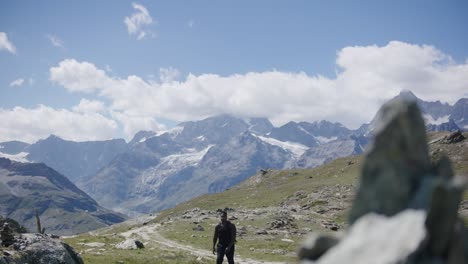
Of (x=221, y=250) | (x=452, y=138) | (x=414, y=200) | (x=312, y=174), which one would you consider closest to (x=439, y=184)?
(x=414, y=200)

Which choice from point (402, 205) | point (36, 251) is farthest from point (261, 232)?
point (402, 205)

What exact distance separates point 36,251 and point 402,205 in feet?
66.9

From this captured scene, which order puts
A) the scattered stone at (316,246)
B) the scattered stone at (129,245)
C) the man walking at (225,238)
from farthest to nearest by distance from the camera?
the scattered stone at (129,245)
the man walking at (225,238)
the scattered stone at (316,246)

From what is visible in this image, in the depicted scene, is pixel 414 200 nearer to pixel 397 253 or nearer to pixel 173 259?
pixel 397 253

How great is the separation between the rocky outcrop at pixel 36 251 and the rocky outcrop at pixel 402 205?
17.9m

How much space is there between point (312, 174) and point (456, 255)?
184m

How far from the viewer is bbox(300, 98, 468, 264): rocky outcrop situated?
748cm

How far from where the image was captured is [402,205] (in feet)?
26.6

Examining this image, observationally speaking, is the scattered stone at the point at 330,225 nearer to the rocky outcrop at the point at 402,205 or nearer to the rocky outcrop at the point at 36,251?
the rocky outcrop at the point at 36,251

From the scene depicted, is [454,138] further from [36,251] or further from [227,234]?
[36,251]

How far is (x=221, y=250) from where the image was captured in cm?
2303

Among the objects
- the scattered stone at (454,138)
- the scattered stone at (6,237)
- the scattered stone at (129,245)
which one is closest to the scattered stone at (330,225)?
the scattered stone at (129,245)

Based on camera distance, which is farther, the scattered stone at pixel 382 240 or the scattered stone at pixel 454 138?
the scattered stone at pixel 454 138

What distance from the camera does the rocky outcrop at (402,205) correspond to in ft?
24.6
